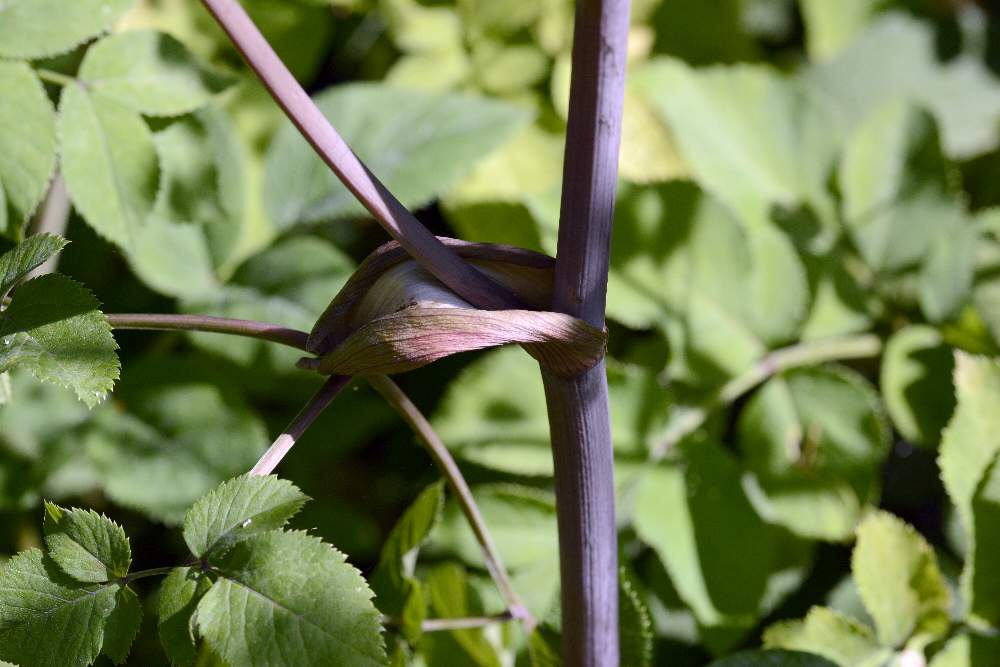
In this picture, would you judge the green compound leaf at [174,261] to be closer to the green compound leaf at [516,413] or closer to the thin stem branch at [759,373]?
the green compound leaf at [516,413]

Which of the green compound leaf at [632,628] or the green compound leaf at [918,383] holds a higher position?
the green compound leaf at [918,383]

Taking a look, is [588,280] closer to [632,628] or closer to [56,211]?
[632,628]

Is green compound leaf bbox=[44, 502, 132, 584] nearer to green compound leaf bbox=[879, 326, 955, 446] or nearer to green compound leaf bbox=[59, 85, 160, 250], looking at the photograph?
green compound leaf bbox=[59, 85, 160, 250]

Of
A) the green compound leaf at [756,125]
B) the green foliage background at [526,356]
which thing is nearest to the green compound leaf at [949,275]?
the green foliage background at [526,356]

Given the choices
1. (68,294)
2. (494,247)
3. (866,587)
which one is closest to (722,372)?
(866,587)

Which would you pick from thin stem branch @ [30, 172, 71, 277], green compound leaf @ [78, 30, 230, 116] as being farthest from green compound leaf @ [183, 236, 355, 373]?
green compound leaf @ [78, 30, 230, 116]

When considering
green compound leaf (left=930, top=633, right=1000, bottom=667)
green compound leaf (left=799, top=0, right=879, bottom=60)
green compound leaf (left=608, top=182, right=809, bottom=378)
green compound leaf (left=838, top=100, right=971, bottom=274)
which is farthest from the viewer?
green compound leaf (left=799, top=0, right=879, bottom=60)
